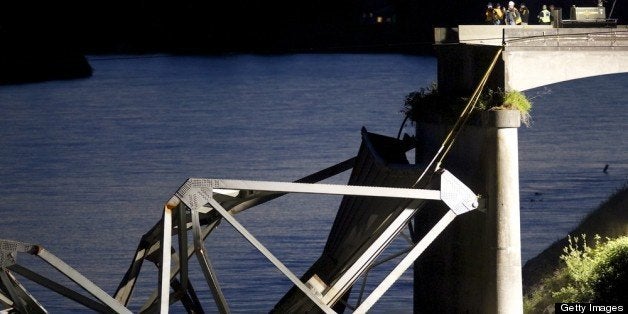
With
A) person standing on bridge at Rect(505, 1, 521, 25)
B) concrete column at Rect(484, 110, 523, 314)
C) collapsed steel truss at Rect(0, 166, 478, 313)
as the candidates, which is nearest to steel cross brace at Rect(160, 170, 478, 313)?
collapsed steel truss at Rect(0, 166, 478, 313)

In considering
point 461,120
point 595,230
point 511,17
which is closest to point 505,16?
point 511,17

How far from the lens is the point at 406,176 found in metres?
31.0

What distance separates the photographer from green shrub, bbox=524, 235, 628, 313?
29422 mm

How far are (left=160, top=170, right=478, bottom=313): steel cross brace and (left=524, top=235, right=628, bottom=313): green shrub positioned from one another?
340cm

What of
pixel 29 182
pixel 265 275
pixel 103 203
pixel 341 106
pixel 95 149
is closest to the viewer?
pixel 265 275

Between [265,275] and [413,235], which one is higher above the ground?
[265,275]

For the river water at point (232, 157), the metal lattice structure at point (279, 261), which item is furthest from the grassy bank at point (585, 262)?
the river water at point (232, 157)

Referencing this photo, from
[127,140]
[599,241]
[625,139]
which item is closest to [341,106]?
[127,140]

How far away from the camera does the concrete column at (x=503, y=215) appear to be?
29875 millimetres

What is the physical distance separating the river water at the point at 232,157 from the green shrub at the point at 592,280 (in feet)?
49.2

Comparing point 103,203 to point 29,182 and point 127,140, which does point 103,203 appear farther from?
point 127,140

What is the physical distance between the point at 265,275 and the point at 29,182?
32.6 meters

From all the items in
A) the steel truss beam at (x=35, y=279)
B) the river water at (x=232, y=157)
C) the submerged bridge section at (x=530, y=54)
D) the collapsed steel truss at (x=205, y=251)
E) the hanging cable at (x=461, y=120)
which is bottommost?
the steel truss beam at (x=35, y=279)

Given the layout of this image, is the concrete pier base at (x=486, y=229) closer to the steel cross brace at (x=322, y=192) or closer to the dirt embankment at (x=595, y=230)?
the steel cross brace at (x=322, y=192)
